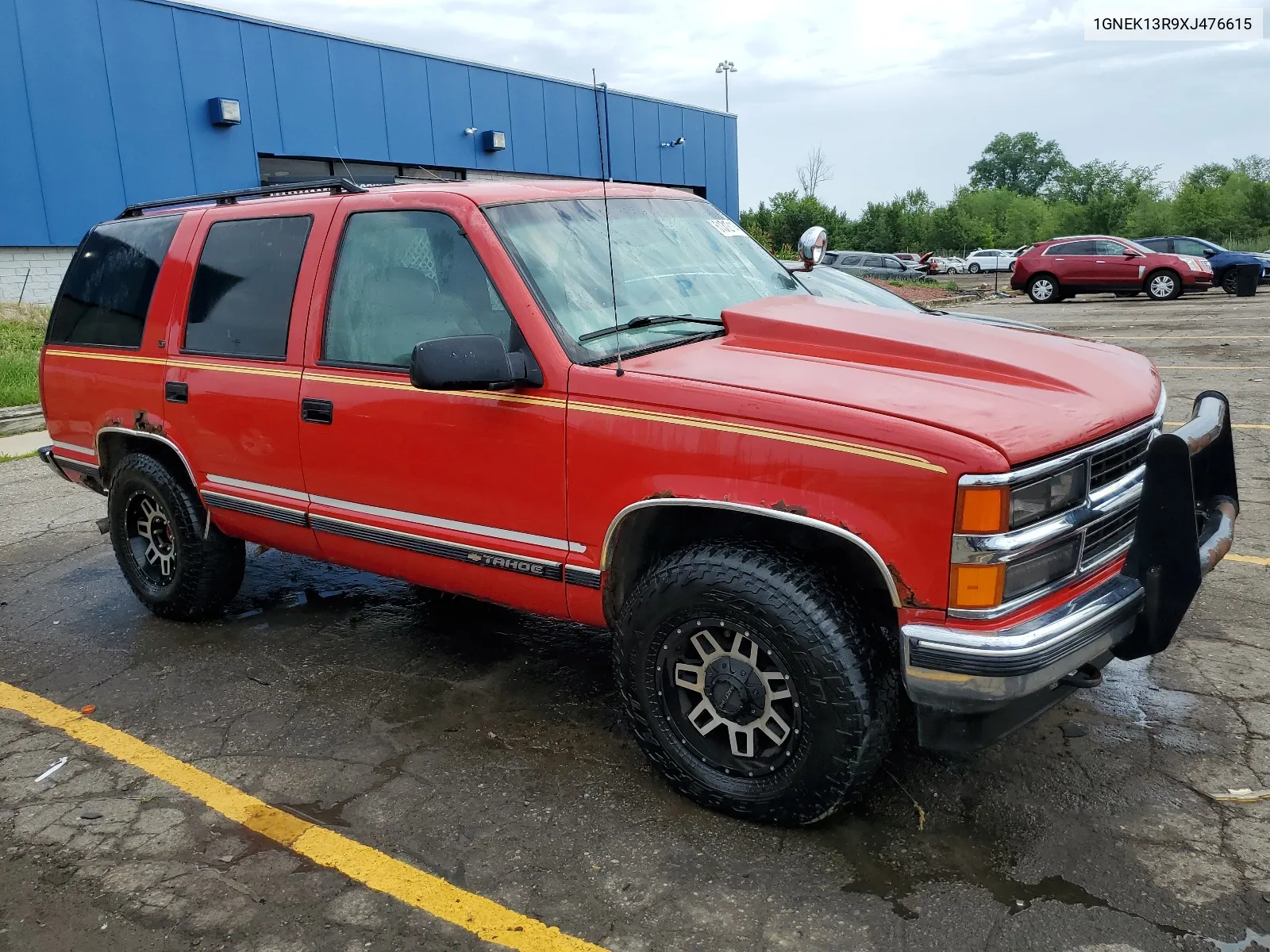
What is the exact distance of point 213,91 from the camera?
1842cm

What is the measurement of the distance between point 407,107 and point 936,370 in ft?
71.0

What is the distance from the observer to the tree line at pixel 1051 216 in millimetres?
48750

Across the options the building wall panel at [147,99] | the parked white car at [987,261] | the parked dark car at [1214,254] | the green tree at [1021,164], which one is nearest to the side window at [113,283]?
the building wall panel at [147,99]

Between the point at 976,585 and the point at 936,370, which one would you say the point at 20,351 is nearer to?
the point at 936,370

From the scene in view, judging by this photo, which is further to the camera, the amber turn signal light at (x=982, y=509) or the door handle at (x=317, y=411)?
the door handle at (x=317, y=411)

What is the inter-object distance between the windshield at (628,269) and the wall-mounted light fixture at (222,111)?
16.7 meters

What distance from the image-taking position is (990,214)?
77562 millimetres

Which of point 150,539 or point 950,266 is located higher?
point 150,539

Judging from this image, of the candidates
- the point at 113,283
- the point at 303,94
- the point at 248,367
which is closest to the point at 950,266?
the point at 303,94

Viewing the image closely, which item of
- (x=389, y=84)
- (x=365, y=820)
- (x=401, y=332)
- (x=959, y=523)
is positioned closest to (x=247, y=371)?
(x=401, y=332)

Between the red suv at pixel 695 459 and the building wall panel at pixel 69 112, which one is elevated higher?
the building wall panel at pixel 69 112

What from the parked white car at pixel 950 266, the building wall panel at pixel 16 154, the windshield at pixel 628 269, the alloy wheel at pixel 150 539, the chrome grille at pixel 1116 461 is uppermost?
the building wall panel at pixel 16 154

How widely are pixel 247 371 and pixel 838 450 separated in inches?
102

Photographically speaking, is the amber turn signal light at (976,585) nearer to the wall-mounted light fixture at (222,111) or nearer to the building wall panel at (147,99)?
the building wall panel at (147,99)
